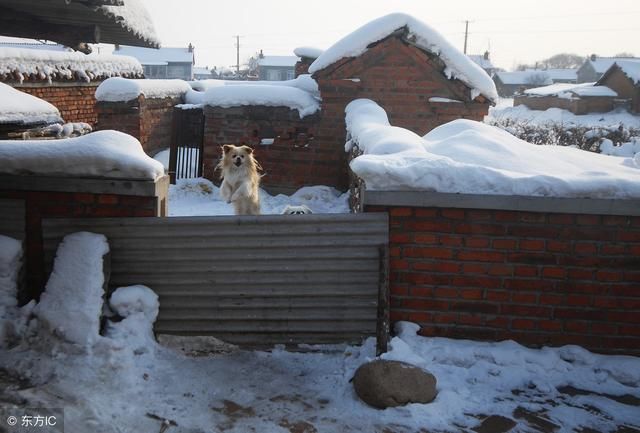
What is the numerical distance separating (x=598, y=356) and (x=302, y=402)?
6.72ft

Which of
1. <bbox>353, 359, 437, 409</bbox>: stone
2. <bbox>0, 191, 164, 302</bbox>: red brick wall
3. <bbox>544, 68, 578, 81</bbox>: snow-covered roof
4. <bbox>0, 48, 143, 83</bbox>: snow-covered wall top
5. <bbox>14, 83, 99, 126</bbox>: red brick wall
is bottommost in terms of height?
<bbox>353, 359, 437, 409</bbox>: stone

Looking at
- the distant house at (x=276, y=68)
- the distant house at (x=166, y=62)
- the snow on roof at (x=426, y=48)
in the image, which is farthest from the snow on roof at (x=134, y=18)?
the distant house at (x=276, y=68)

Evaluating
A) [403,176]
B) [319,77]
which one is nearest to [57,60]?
[319,77]

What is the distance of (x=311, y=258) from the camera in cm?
349

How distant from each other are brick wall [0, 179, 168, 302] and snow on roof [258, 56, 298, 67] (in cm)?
6526

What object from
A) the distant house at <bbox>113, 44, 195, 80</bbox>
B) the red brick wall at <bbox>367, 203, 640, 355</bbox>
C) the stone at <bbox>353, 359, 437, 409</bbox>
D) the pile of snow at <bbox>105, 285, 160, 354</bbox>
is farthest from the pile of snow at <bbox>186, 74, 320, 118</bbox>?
the distant house at <bbox>113, 44, 195, 80</bbox>

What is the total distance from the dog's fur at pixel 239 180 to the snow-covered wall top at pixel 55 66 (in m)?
5.42

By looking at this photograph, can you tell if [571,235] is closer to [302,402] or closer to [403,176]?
[403,176]

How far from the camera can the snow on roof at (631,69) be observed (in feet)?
123

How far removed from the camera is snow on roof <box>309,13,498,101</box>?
883 cm

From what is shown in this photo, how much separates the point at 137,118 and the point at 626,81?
1593 inches

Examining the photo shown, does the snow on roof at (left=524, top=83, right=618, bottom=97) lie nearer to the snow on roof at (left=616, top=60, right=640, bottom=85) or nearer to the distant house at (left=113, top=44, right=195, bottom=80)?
the snow on roof at (left=616, top=60, right=640, bottom=85)

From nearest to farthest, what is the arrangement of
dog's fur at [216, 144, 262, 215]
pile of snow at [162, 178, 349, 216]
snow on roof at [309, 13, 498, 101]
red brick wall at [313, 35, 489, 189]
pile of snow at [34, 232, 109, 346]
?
pile of snow at [34, 232, 109, 346] → dog's fur at [216, 144, 262, 215] → pile of snow at [162, 178, 349, 216] → snow on roof at [309, 13, 498, 101] → red brick wall at [313, 35, 489, 189]

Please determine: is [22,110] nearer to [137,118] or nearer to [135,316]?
[135,316]
